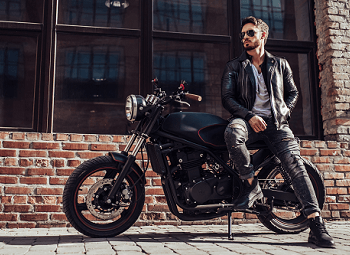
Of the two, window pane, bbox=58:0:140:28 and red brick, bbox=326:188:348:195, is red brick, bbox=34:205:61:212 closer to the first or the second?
window pane, bbox=58:0:140:28

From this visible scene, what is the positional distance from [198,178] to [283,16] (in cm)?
303

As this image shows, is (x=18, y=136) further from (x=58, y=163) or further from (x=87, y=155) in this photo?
(x=87, y=155)

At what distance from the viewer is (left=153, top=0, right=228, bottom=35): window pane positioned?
4.61 meters

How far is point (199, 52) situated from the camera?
4629 mm

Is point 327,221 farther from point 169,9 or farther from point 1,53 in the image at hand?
point 1,53

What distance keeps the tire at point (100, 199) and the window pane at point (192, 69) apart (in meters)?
1.69

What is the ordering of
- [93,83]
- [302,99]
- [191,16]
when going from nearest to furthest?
[93,83]
[191,16]
[302,99]

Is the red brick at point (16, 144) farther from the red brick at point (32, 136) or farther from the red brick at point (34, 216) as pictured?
the red brick at point (34, 216)

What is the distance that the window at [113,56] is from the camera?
13.9 ft

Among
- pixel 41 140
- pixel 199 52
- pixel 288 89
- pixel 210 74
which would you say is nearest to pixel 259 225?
pixel 288 89

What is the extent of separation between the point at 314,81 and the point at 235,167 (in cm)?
246

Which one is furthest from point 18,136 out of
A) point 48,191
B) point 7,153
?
point 48,191

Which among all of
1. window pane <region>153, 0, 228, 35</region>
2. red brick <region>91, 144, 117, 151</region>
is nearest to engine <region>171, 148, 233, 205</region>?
red brick <region>91, 144, 117, 151</region>

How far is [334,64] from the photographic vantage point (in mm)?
4625
